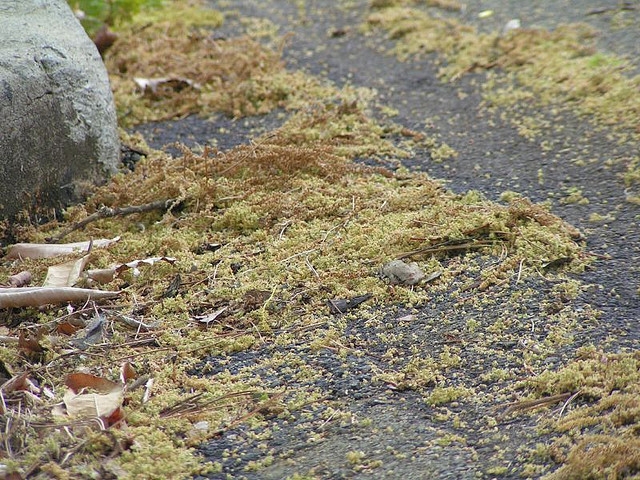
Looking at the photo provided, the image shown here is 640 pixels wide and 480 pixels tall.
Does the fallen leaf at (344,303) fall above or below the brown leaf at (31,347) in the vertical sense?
below

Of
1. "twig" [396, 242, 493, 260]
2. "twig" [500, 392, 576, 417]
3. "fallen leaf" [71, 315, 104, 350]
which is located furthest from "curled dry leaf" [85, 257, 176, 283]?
"twig" [500, 392, 576, 417]

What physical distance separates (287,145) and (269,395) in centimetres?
182

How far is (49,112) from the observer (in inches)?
136

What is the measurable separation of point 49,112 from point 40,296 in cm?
99

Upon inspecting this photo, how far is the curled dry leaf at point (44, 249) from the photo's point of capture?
319 cm

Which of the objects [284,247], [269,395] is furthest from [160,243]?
[269,395]

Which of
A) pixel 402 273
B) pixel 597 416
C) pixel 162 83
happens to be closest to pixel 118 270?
Answer: pixel 402 273

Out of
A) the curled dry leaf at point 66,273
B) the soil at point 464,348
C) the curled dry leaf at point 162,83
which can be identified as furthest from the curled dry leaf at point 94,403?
the curled dry leaf at point 162,83

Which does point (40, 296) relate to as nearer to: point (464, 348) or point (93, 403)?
point (93, 403)

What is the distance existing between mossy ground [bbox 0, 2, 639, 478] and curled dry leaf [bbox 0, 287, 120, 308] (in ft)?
0.15

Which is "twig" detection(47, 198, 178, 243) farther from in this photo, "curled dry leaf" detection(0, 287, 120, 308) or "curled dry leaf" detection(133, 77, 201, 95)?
"curled dry leaf" detection(133, 77, 201, 95)

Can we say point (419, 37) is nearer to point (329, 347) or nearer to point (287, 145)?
point (287, 145)

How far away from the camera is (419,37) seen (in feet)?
17.4

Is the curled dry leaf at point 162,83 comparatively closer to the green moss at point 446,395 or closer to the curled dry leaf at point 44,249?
the curled dry leaf at point 44,249
